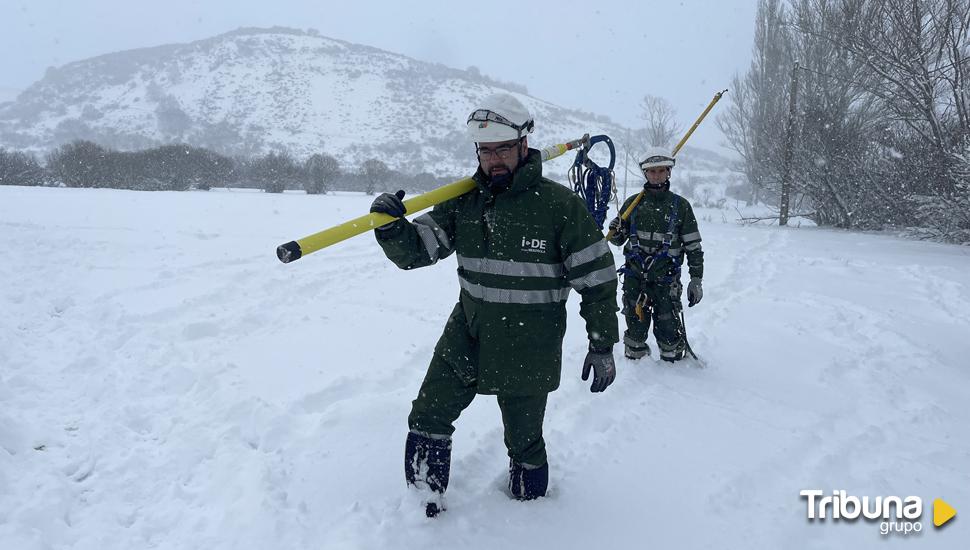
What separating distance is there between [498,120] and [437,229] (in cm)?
60

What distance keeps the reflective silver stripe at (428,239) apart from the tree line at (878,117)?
12.7 meters

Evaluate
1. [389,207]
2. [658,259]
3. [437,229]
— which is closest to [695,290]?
[658,259]

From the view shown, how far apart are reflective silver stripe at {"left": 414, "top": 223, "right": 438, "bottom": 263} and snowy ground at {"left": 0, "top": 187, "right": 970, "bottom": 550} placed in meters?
1.26

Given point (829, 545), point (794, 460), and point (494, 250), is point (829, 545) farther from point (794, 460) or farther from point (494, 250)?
point (494, 250)

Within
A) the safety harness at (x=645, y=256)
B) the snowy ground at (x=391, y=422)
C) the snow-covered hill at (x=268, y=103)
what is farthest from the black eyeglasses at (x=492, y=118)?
the snow-covered hill at (x=268, y=103)

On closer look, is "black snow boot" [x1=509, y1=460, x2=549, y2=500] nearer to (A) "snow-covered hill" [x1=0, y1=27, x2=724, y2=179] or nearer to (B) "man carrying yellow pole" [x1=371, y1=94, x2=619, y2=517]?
(B) "man carrying yellow pole" [x1=371, y1=94, x2=619, y2=517]

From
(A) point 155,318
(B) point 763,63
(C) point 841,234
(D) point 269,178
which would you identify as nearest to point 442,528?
(A) point 155,318

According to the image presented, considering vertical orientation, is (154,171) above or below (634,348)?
above

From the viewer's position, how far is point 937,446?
333 centimetres

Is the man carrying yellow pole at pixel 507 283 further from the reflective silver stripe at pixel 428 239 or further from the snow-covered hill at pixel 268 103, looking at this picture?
the snow-covered hill at pixel 268 103

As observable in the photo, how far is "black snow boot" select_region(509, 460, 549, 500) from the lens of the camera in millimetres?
2668

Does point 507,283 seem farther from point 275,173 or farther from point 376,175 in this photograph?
point 376,175

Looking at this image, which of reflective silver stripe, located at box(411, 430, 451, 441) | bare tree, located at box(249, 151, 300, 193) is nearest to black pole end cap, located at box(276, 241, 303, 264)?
reflective silver stripe, located at box(411, 430, 451, 441)

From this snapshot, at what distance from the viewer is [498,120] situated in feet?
7.87
